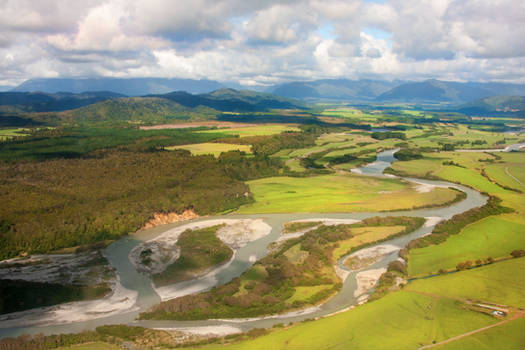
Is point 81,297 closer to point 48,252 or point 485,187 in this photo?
point 48,252

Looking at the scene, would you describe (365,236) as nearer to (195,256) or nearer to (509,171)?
(195,256)

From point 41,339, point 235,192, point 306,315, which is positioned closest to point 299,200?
point 235,192

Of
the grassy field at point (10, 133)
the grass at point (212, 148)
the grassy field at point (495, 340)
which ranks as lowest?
the grassy field at point (495, 340)

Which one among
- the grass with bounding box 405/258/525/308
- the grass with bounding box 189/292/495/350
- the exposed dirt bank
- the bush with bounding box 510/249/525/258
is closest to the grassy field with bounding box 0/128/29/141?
the exposed dirt bank

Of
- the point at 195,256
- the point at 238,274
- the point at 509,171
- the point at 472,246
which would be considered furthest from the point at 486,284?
the point at 509,171

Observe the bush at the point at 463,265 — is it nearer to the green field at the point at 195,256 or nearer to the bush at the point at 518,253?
the bush at the point at 518,253

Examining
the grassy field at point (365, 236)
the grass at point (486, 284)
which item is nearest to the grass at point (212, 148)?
the grassy field at point (365, 236)
